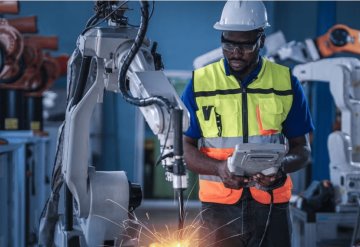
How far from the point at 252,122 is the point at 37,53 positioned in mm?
4746

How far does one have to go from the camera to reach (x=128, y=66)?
2.26 meters

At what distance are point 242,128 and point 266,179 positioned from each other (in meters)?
0.32

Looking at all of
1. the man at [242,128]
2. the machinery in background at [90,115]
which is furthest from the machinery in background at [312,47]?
the machinery in background at [90,115]

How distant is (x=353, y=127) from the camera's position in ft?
19.0

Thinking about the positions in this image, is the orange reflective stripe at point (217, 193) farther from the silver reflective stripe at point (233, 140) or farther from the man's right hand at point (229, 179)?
the silver reflective stripe at point (233, 140)

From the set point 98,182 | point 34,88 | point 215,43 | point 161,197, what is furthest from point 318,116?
point 98,182

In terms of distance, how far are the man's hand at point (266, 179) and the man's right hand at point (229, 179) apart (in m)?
0.05

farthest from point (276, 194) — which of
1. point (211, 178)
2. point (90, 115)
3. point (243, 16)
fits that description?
point (90, 115)

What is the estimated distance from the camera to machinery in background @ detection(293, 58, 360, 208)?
18.9 ft

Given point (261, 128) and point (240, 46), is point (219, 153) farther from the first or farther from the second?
point (240, 46)

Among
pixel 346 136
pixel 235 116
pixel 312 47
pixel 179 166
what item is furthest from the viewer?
pixel 312 47

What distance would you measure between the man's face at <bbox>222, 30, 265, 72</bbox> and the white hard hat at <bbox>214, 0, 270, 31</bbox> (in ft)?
0.13

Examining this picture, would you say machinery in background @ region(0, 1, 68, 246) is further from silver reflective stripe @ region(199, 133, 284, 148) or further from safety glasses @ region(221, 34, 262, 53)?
safety glasses @ region(221, 34, 262, 53)

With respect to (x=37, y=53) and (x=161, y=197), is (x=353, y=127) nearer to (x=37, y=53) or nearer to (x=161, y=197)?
(x=37, y=53)
